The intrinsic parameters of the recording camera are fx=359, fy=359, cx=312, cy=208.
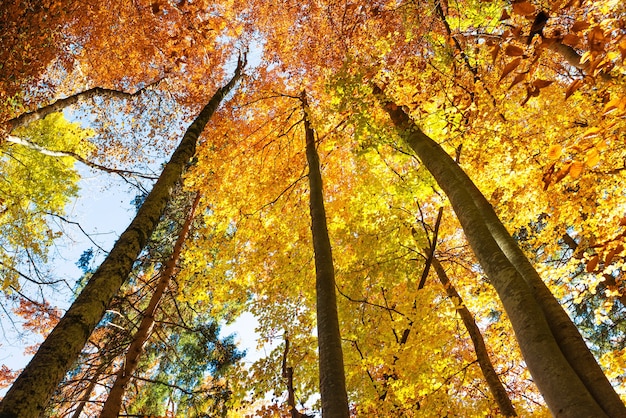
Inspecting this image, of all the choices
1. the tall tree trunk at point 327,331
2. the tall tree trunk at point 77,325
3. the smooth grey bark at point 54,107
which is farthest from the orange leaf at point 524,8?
the smooth grey bark at point 54,107

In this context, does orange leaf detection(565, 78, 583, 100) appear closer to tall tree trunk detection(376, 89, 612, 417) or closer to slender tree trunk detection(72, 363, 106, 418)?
tall tree trunk detection(376, 89, 612, 417)

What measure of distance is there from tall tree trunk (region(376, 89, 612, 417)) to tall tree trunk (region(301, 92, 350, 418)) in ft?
6.21

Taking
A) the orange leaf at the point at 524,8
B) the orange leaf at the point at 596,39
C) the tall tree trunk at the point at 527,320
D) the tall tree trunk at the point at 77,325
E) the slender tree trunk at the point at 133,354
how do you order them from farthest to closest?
the slender tree trunk at the point at 133,354, the tall tree trunk at the point at 77,325, the tall tree trunk at the point at 527,320, the orange leaf at the point at 596,39, the orange leaf at the point at 524,8

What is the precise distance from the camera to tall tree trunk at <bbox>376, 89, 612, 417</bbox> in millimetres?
2404

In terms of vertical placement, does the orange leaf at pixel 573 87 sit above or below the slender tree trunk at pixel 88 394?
below

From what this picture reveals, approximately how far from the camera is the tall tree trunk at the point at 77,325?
272 centimetres

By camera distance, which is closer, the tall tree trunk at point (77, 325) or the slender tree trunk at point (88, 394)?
the tall tree trunk at point (77, 325)

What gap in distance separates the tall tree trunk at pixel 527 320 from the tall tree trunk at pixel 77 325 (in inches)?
148

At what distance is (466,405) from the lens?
8.78 metres

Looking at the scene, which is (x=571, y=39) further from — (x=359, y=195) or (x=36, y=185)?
(x=36, y=185)

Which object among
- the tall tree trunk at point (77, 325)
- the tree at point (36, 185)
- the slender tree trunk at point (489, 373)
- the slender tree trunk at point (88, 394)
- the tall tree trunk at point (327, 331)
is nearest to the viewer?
the tall tree trunk at point (77, 325)

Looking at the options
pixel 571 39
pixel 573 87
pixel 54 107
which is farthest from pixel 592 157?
pixel 54 107

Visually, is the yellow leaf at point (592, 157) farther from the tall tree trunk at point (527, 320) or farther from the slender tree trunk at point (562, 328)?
the slender tree trunk at point (562, 328)

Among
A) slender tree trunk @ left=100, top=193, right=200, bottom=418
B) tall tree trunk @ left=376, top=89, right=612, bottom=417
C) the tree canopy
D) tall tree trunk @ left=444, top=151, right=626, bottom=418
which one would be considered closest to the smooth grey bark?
the tree canopy
